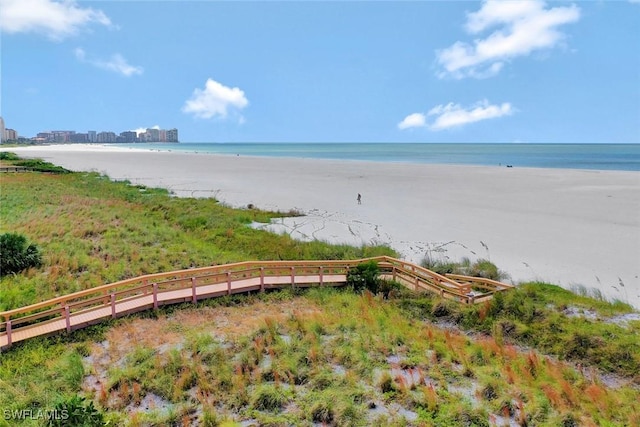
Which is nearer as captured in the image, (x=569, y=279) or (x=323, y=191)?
(x=569, y=279)

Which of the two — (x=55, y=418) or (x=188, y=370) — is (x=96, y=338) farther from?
(x=55, y=418)

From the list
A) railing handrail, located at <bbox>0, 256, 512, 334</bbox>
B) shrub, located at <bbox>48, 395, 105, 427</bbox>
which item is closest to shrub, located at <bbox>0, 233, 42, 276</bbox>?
railing handrail, located at <bbox>0, 256, 512, 334</bbox>

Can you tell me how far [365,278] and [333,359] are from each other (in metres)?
5.70

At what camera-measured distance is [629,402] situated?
808 cm

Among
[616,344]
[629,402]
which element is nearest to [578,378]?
[629,402]

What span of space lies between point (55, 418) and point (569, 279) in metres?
16.1

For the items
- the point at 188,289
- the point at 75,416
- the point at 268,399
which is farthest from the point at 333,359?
the point at 188,289

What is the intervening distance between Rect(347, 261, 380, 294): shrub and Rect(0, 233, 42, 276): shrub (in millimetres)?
11549

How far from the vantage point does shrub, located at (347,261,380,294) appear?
1485 cm

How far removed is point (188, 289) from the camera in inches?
522

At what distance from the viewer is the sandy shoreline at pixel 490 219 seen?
17531 mm

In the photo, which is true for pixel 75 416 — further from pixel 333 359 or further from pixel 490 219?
pixel 490 219

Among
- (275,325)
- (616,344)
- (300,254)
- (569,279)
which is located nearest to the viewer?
(616,344)

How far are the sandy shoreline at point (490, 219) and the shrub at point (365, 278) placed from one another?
14.1 ft
